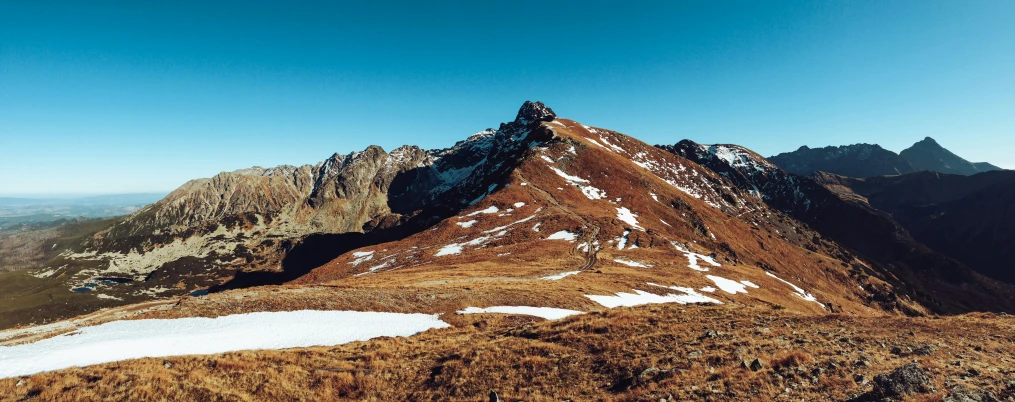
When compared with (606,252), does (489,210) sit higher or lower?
higher

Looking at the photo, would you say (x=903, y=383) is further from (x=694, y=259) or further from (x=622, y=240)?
(x=622, y=240)

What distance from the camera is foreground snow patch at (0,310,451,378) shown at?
59.7 ft

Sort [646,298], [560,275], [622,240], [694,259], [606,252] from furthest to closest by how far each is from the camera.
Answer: [622,240]
[694,259]
[606,252]
[560,275]
[646,298]

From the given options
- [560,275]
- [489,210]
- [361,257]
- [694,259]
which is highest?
[489,210]

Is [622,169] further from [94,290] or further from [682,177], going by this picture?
[94,290]

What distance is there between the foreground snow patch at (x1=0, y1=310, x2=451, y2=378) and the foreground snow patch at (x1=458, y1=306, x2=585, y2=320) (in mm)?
4092

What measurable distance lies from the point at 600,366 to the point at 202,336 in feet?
76.2

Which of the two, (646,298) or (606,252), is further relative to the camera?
(606,252)

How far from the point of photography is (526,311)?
31594 mm

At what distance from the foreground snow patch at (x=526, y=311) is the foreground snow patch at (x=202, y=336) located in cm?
409

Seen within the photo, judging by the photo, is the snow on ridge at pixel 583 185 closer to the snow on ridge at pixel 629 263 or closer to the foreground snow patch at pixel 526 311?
the snow on ridge at pixel 629 263

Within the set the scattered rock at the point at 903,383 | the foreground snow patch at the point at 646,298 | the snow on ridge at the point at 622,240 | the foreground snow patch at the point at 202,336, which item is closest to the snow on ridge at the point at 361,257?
the foreground snow patch at the point at 202,336

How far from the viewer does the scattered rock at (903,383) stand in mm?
10770

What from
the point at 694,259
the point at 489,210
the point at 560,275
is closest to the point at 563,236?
the point at 489,210
